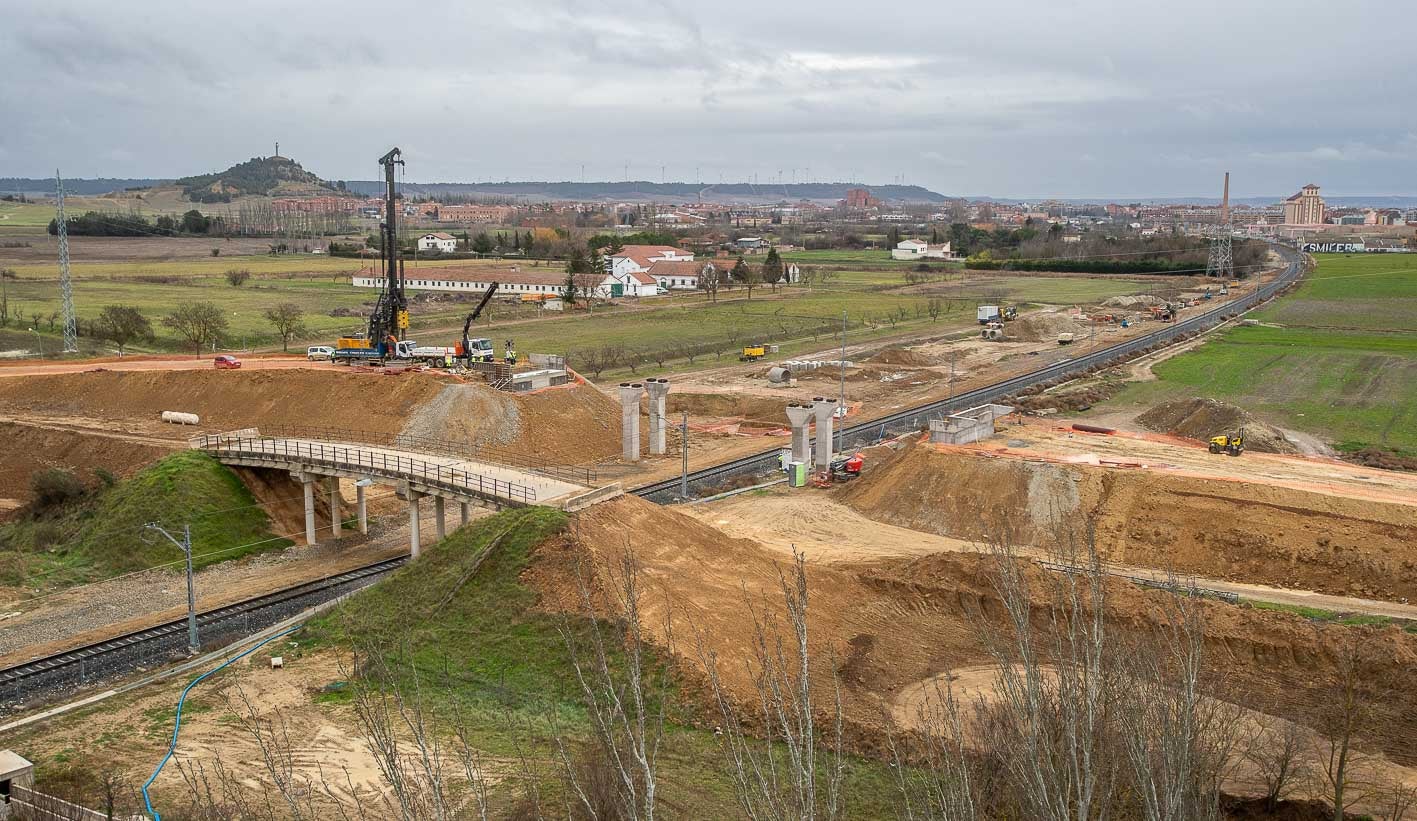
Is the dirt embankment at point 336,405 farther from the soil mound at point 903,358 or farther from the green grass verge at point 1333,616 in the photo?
the soil mound at point 903,358

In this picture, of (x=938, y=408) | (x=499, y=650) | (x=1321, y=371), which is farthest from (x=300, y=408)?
(x=1321, y=371)

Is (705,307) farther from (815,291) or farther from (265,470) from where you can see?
(265,470)

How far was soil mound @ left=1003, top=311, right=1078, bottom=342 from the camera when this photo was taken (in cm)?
10462

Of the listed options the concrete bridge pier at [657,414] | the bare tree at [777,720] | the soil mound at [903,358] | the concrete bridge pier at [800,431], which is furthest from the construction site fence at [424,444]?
the soil mound at [903,358]

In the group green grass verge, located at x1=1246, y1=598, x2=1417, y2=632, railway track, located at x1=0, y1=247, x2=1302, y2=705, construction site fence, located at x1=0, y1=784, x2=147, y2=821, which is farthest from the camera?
green grass verge, located at x1=1246, y1=598, x2=1417, y2=632

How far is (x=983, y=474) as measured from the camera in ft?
154

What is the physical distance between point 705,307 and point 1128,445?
246 ft

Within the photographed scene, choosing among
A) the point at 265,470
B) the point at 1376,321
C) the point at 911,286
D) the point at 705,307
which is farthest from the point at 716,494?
the point at 911,286

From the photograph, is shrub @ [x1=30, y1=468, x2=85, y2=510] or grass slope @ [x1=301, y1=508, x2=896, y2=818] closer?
grass slope @ [x1=301, y1=508, x2=896, y2=818]

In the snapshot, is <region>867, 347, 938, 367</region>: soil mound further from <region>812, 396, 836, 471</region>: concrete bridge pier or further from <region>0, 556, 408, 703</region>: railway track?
<region>0, 556, 408, 703</region>: railway track

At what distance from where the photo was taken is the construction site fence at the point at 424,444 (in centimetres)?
5197

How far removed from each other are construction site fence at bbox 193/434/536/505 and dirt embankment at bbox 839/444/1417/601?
53.1 ft

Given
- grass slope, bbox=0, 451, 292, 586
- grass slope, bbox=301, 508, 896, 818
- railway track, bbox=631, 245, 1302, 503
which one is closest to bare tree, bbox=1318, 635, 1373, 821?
grass slope, bbox=301, 508, 896, 818

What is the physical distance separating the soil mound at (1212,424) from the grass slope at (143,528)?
147 feet
